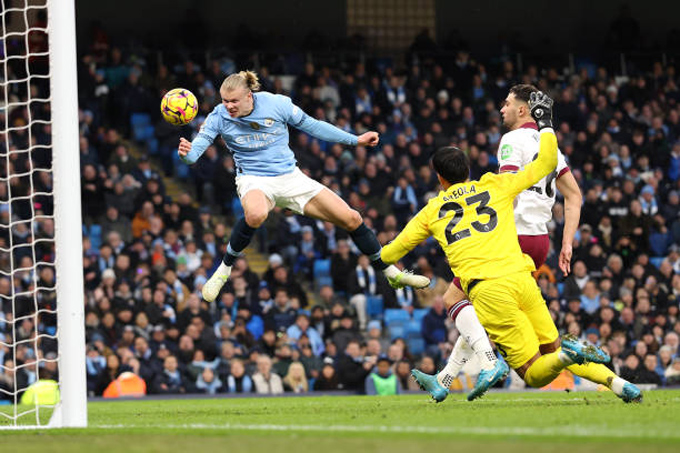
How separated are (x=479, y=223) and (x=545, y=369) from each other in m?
1.15

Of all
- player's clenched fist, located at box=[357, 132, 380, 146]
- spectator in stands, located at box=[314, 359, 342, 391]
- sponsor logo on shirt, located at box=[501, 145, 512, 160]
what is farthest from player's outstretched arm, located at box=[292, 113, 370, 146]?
spectator in stands, located at box=[314, 359, 342, 391]

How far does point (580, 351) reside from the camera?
7742 millimetres

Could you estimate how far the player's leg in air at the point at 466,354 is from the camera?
8.29 m

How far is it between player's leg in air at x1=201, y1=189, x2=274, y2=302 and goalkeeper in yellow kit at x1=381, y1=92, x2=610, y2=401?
5.96ft

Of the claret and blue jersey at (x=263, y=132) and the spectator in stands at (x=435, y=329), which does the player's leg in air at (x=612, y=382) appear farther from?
the spectator in stands at (x=435, y=329)

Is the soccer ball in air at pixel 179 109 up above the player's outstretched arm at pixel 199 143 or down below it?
above

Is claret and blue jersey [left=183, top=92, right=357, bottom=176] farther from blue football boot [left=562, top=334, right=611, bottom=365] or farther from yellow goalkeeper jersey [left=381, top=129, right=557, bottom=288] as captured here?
blue football boot [left=562, top=334, right=611, bottom=365]

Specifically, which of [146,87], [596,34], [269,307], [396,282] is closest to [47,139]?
[146,87]

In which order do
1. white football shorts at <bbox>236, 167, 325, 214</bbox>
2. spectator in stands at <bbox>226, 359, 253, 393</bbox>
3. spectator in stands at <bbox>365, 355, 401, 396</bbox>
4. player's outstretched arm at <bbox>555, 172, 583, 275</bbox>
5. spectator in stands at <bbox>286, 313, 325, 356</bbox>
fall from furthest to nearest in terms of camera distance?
spectator in stands at <bbox>286, 313, 325, 356</bbox>, spectator in stands at <bbox>226, 359, 253, 393</bbox>, spectator in stands at <bbox>365, 355, 401, 396</bbox>, white football shorts at <bbox>236, 167, 325, 214</bbox>, player's outstretched arm at <bbox>555, 172, 583, 275</bbox>

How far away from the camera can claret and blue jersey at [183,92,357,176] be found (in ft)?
32.8

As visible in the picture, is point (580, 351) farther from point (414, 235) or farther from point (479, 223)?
point (414, 235)

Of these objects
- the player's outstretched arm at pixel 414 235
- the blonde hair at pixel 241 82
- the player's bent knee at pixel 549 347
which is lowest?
the player's bent knee at pixel 549 347

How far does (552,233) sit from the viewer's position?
67.0 ft

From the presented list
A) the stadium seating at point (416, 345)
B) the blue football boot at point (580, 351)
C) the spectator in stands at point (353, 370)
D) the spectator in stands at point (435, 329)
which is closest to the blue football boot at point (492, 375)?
the blue football boot at point (580, 351)
